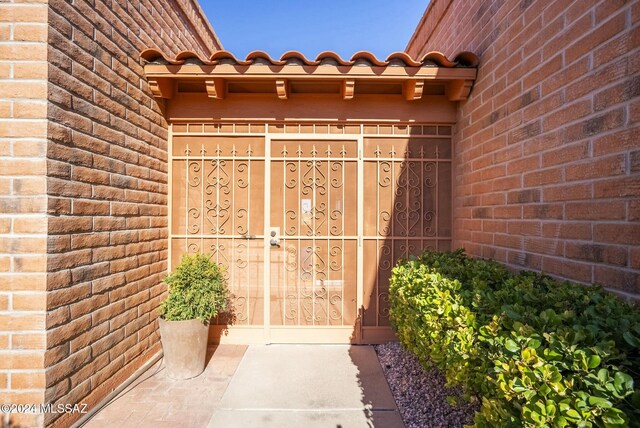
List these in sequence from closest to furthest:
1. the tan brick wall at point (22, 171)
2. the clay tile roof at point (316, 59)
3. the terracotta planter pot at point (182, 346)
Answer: the tan brick wall at point (22, 171), the terracotta planter pot at point (182, 346), the clay tile roof at point (316, 59)

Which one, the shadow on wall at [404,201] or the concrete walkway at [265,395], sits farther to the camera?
the shadow on wall at [404,201]

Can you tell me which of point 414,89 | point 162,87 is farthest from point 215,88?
point 414,89

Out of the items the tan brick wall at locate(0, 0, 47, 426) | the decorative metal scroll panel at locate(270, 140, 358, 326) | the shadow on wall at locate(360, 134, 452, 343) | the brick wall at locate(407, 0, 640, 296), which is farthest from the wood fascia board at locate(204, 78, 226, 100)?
the brick wall at locate(407, 0, 640, 296)

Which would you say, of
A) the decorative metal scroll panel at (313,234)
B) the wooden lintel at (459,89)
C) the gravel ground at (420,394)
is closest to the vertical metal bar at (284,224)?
the decorative metal scroll panel at (313,234)

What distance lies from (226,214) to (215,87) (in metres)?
1.45

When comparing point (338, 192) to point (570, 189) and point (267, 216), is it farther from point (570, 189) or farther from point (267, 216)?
point (570, 189)

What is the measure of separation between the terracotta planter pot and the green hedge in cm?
209

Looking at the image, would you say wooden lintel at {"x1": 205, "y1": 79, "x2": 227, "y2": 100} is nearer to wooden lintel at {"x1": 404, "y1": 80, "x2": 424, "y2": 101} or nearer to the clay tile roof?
the clay tile roof

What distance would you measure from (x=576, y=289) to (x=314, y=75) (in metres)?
2.77

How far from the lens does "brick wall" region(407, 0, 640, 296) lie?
4.95 feet

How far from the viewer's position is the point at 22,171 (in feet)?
6.61

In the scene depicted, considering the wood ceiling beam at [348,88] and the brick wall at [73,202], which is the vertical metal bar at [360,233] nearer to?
the wood ceiling beam at [348,88]

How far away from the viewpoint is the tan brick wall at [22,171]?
1.99m

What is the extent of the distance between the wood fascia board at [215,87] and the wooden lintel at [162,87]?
1.55 ft
